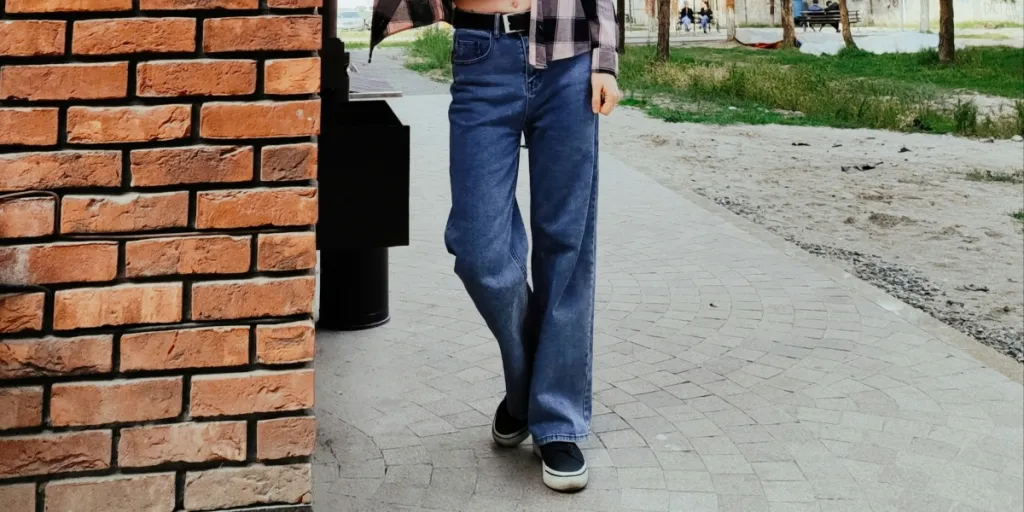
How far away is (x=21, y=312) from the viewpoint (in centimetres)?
209

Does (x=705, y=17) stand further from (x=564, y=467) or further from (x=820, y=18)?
(x=564, y=467)

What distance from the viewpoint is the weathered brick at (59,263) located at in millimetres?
2082

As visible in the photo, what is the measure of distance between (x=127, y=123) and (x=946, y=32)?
90.9ft

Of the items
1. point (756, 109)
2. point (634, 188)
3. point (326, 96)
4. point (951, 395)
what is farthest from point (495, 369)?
point (756, 109)

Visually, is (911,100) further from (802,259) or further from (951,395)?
(951,395)

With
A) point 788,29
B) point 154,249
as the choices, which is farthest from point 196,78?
point 788,29

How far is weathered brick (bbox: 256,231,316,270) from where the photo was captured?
221cm

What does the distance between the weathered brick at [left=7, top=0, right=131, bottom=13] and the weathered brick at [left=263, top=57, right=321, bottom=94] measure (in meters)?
0.32

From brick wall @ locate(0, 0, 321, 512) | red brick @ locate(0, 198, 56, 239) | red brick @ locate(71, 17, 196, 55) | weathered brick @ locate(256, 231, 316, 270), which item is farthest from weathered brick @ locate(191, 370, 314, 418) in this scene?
red brick @ locate(71, 17, 196, 55)

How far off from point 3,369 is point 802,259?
5049 mm

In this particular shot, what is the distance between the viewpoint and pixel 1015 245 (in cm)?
738

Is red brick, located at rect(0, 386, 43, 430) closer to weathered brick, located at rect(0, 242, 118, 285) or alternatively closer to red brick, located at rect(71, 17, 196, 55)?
weathered brick, located at rect(0, 242, 118, 285)

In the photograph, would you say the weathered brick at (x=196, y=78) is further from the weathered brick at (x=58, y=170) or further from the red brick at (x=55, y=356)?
the red brick at (x=55, y=356)

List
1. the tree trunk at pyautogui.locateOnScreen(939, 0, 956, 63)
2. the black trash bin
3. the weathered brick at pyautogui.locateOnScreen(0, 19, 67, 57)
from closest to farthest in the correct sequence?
the weathered brick at pyautogui.locateOnScreen(0, 19, 67, 57) < the black trash bin < the tree trunk at pyautogui.locateOnScreen(939, 0, 956, 63)
